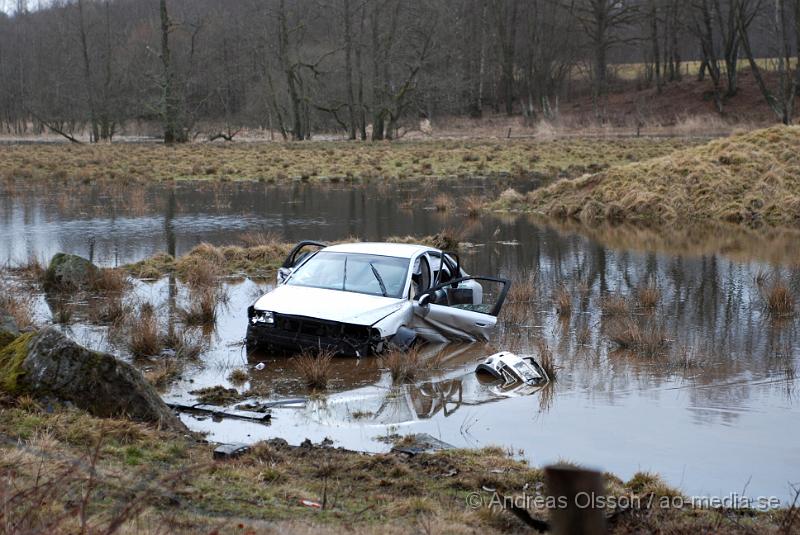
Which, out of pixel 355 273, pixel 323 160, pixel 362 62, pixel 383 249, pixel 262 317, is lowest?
pixel 262 317

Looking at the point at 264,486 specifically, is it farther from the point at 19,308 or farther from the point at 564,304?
the point at 564,304

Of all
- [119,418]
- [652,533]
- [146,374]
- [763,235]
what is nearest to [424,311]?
[146,374]

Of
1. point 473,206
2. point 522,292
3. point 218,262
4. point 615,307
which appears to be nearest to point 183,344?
point 522,292

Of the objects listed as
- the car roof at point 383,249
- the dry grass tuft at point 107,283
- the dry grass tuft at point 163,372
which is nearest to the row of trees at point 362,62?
the dry grass tuft at point 107,283

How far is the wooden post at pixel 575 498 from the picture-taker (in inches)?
90.1

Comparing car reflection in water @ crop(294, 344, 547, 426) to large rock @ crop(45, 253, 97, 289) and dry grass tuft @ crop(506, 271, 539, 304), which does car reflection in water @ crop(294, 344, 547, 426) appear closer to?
dry grass tuft @ crop(506, 271, 539, 304)

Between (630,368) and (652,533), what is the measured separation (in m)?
6.27

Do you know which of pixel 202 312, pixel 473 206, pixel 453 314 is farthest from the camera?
pixel 473 206

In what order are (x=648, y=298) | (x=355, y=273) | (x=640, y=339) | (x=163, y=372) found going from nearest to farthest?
1. (x=163, y=372)
2. (x=640, y=339)
3. (x=355, y=273)
4. (x=648, y=298)

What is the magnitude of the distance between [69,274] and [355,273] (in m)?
6.14

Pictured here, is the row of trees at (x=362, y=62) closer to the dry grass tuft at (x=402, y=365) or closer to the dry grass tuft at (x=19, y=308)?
the dry grass tuft at (x=19, y=308)

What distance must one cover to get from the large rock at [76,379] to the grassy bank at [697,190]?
71.3ft

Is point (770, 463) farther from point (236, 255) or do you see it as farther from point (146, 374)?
point (236, 255)

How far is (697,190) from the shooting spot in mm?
29281
